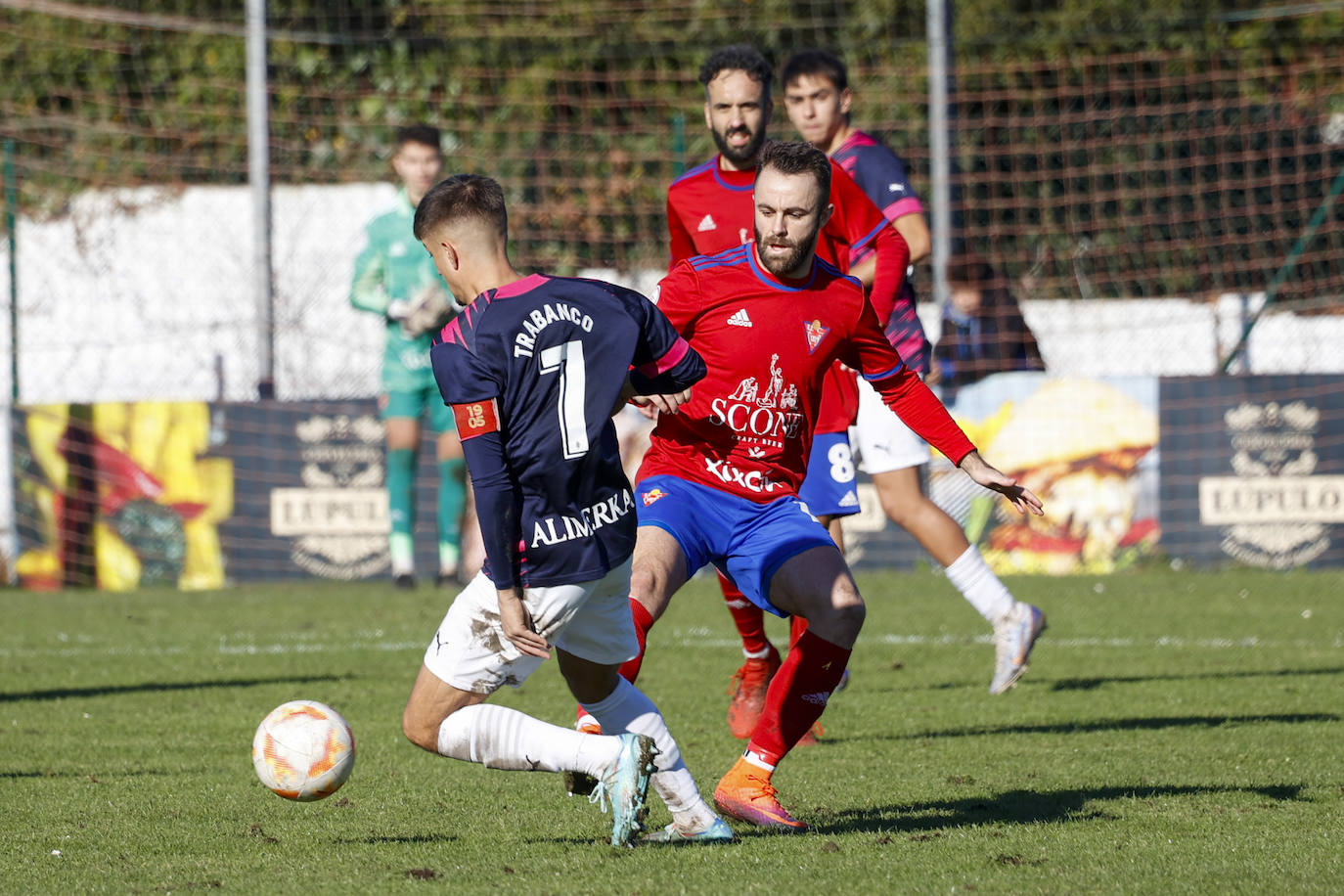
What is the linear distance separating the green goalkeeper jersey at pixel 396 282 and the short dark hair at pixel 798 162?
581cm

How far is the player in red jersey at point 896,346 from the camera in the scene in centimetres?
626

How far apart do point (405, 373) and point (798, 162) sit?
19.8 ft

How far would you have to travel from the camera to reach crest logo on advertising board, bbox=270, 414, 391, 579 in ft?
36.5

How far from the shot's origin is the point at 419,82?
52.1ft

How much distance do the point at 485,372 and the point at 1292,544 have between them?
27.9 feet

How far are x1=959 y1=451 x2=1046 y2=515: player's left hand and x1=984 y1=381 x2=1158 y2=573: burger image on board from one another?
6.70m

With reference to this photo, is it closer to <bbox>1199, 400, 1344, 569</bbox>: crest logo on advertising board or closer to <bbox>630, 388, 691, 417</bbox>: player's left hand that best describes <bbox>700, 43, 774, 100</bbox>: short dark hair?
<bbox>630, 388, 691, 417</bbox>: player's left hand

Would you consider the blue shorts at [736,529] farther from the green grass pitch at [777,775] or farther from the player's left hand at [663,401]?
the green grass pitch at [777,775]

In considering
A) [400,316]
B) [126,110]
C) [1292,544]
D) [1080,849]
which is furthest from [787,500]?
[126,110]

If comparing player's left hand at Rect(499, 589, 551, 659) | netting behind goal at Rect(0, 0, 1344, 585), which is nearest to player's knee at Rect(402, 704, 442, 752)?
player's left hand at Rect(499, 589, 551, 659)

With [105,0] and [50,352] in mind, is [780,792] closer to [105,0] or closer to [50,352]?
[50,352]

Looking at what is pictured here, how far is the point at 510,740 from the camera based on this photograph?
12.4 feet

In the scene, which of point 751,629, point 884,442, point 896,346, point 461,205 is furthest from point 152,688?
point 461,205

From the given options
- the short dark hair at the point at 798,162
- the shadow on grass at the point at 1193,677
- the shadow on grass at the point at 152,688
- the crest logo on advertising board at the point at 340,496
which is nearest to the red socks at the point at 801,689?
the short dark hair at the point at 798,162
